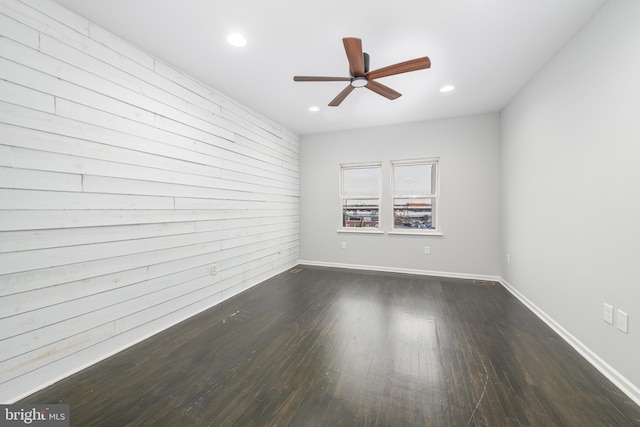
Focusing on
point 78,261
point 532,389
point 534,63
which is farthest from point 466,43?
point 78,261

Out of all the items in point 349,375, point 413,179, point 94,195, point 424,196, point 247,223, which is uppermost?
point 413,179

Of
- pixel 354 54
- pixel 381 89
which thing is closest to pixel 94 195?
pixel 354 54

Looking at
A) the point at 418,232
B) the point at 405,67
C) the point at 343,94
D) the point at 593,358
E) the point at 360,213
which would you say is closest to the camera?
the point at 593,358

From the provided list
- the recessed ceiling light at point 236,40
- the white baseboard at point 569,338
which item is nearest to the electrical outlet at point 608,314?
the white baseboard at point 569,338

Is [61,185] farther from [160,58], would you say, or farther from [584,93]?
[584,93]

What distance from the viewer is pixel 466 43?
245 cm

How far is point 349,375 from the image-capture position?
6.27ft

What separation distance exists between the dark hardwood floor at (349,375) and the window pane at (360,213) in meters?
2.39

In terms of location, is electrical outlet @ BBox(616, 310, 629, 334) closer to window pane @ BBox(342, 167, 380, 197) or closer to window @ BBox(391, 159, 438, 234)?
window @ BBox(391, 159, 438, 234)

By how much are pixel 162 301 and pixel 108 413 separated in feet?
3.91

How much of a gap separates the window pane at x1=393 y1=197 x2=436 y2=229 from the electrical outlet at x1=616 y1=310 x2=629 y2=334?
121 inches

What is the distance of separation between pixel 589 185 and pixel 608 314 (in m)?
1.06

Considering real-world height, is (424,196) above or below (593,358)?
above

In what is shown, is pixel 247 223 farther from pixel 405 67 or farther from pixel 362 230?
pixel 405 67
